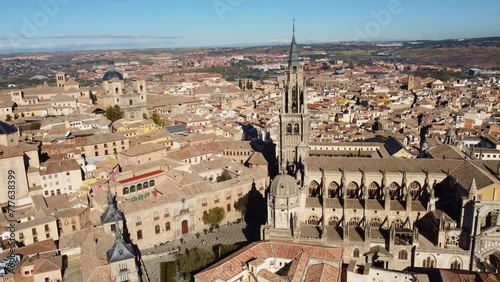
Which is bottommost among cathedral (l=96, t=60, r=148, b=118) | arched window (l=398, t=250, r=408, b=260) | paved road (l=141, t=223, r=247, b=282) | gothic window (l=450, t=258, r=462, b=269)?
paved road (l=141, t=223, r=247, b=282)

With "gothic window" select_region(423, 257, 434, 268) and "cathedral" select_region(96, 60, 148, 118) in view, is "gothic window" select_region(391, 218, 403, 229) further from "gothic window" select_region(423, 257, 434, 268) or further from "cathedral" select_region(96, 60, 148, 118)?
"cathedral" select_region(96, 60, 148, 118)

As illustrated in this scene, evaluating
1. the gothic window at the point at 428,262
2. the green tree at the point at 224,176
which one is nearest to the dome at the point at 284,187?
the gothic window at the point at 428,262

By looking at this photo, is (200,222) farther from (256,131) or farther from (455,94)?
(455,94)

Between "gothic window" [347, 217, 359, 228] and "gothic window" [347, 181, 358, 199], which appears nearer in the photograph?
"gothic window" [347, 217, 359, 228]

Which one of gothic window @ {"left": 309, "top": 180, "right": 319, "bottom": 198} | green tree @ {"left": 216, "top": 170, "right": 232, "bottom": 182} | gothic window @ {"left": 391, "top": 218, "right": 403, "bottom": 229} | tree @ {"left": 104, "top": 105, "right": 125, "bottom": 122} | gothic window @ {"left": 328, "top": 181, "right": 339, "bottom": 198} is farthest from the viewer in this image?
tree @ {"left": 104, "top": 105, "right": 125, "bottom": 122}

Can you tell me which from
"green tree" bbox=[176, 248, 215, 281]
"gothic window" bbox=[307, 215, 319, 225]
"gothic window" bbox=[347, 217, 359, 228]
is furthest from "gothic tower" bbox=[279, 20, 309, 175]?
"green tree" bbox=[176, 248, 215, 281]

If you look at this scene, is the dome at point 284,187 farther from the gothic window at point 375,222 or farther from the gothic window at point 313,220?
the gothic window at point 375,222
